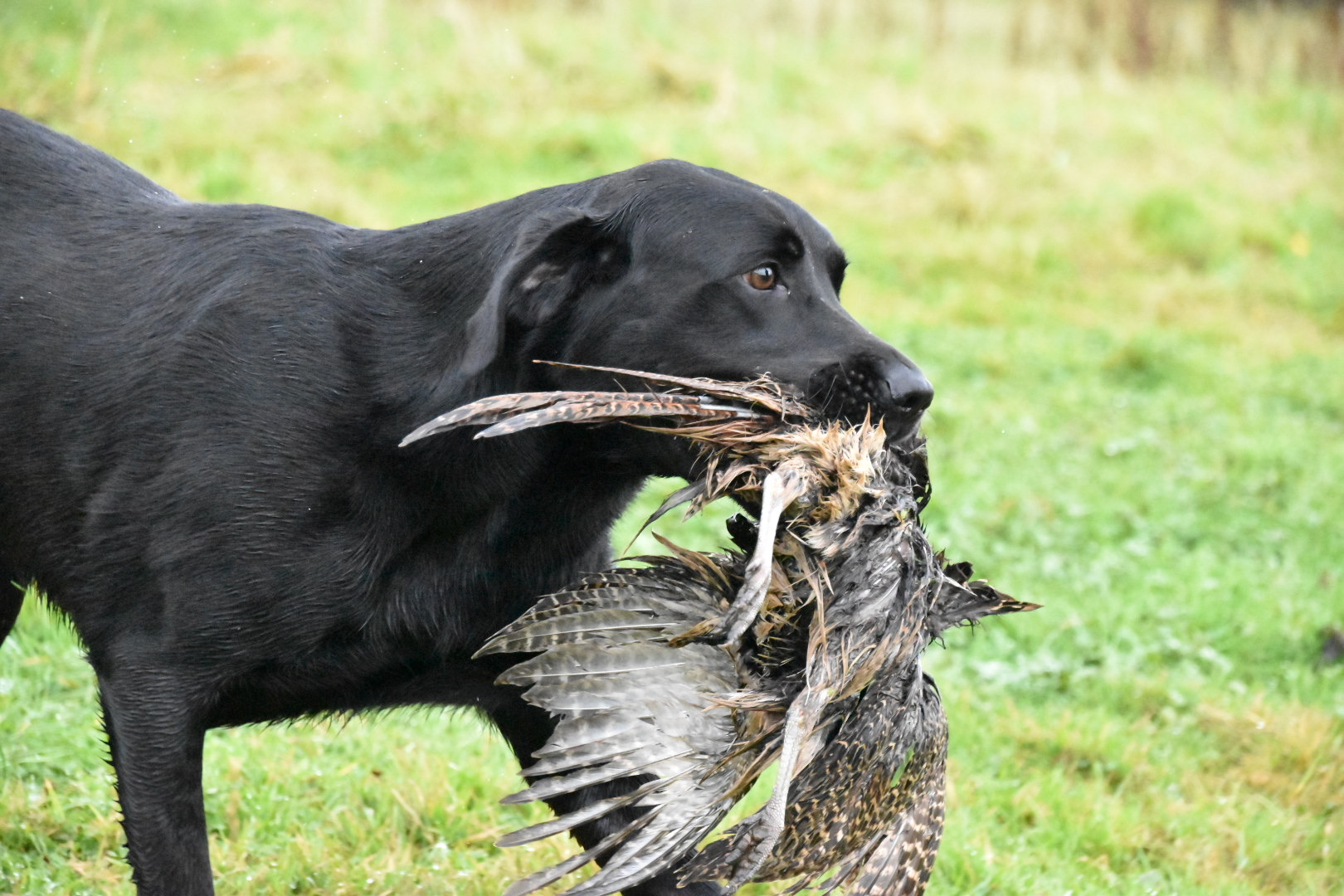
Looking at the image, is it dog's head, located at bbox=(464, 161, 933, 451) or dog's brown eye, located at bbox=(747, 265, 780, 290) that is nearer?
dog's head, located at bbox=(464, 161, 933, 451)

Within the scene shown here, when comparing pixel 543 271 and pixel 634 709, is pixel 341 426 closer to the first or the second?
pixel 543 271

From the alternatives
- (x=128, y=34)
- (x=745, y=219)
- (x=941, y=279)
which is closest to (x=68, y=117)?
(x=128, y=34)

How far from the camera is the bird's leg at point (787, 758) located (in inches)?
88.9

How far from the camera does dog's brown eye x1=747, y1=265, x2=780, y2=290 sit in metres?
2.88

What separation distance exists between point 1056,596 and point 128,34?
7889mm

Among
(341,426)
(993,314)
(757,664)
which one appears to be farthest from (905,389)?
(993,314)

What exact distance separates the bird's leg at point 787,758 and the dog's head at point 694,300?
2.03 feet

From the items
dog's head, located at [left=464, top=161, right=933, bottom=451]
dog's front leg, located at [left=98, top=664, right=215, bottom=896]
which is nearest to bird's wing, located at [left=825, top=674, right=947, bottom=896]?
dog's head, located at [left=464, top=161, right=933, bottom=451]

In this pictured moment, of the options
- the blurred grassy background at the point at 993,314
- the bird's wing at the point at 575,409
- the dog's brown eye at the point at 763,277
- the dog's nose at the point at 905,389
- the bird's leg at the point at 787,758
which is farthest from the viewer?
the blurred grassy background at the point at 993,314

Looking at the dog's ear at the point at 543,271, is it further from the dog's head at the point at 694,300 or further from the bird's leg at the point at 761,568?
the bird's leg at the point at 761,568

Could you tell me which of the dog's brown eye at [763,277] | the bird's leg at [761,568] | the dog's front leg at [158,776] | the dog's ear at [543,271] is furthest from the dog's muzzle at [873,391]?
the dog's front leg at [158,776]

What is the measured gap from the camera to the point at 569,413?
96.0 inches

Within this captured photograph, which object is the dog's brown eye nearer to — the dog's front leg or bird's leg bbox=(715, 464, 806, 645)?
bird's leg bbox=(715, 464, 806, 645)

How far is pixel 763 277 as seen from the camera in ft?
9.50
